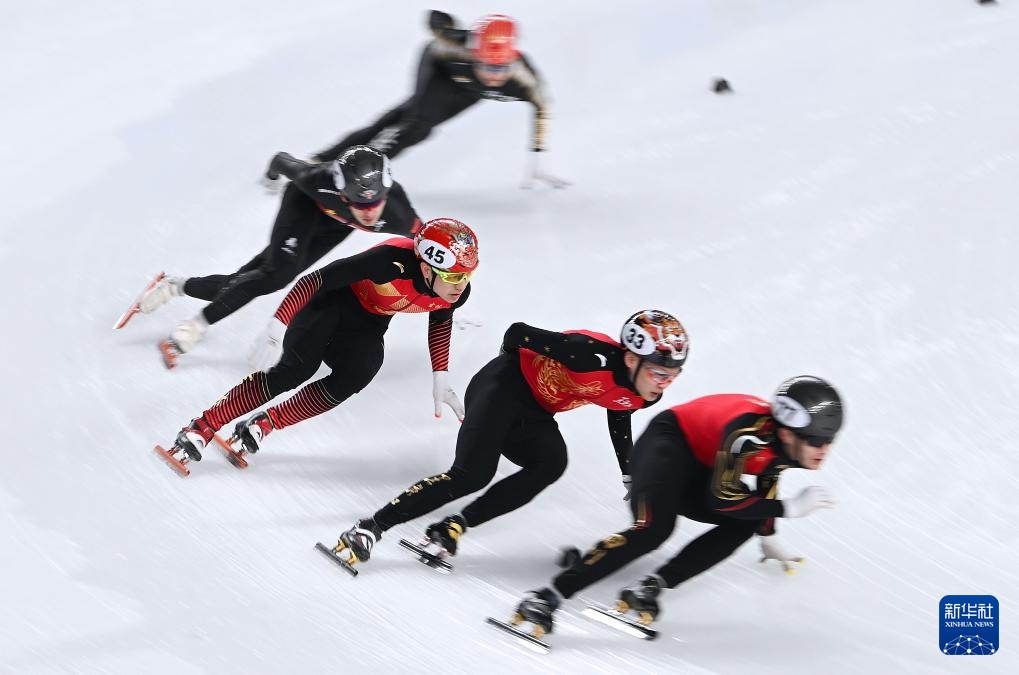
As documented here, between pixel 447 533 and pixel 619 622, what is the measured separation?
685mm

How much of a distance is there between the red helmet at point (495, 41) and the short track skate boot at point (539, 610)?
357 cm

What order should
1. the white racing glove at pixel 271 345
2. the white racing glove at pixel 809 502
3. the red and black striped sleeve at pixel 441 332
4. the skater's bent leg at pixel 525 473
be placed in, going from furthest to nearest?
the red and black striped sleeve at pixel 441 332
the white racing glove at pixel 271 345
the skater's bent leg at pixel 525 473
the white racing glove at pixel 809 502

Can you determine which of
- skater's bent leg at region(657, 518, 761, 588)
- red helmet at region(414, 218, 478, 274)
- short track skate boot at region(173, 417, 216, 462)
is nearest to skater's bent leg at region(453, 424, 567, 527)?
skater's bent leg at region(657, 518, 761, 588)

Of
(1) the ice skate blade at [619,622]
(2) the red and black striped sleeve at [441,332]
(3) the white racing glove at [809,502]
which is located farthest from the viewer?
(2) the red and black striped sleeve at [441,332]

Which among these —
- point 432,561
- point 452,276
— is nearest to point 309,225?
point 452,276

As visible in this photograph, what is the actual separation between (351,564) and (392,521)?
205 millimetres

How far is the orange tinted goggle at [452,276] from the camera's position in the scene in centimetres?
459

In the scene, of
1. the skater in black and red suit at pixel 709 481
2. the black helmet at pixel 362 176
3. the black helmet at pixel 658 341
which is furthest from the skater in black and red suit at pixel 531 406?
the black helmet at pixel 362 176

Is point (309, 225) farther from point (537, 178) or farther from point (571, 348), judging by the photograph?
point (537, 178)

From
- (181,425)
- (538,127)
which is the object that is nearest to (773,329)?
(538,127)

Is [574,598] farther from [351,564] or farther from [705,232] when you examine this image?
[705,232]

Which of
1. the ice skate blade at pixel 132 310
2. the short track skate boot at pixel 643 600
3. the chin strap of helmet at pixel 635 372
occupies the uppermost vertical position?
the ice skate blade at pixel 132 310

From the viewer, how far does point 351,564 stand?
4.10 m

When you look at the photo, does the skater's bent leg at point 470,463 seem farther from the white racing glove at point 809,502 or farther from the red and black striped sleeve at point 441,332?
the white racing glove at point 809,502
